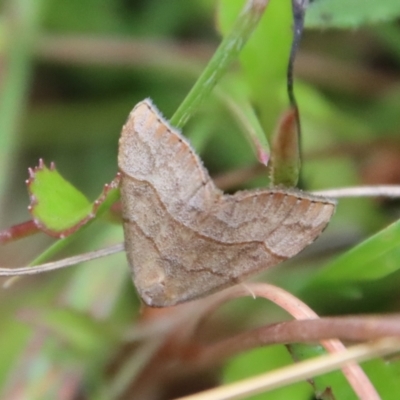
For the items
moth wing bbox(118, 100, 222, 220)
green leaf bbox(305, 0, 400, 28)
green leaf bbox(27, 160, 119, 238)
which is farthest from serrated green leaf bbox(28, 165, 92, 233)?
green leaf bbox(305, 0, 400, 28)

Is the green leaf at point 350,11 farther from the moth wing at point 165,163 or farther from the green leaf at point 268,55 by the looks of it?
the moth wing at point 165,163

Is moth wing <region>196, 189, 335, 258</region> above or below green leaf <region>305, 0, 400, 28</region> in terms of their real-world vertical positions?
below

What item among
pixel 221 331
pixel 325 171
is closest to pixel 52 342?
pixel 221 331

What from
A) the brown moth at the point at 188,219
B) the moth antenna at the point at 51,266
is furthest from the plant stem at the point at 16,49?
the brown moth at the point at 188,219

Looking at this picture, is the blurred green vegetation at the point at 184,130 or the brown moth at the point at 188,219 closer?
the brown moth at the point at 188,219

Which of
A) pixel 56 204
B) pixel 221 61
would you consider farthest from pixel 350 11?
pixel 56 204

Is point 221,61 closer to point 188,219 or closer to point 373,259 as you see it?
point 188,219

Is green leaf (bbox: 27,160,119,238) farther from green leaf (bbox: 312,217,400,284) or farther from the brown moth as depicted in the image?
green leaf (bbox: 312,217,400,284)
